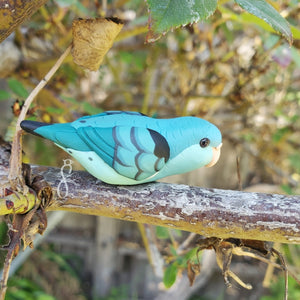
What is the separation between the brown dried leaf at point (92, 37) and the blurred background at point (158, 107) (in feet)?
0.15

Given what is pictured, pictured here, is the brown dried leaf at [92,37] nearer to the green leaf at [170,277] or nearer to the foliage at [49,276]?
the green leaf at [170,277]

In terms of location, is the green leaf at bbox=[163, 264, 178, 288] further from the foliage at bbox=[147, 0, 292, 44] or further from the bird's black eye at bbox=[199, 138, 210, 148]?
the foliage at bbox=[147, 0, 292, 44]

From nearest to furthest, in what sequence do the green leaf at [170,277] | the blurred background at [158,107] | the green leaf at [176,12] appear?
the green leaf at [176,12], the green leaf at [170,277], the blurred background at [158,107]

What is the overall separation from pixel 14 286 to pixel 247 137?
1083 millimetres

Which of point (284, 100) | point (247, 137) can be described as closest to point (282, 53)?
point (284, 100)

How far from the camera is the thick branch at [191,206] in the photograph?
42 cm

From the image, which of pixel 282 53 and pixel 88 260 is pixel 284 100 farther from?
pixel 88 260

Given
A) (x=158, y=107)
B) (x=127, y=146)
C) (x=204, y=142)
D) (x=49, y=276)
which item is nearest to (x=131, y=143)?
(x=127, y=146)

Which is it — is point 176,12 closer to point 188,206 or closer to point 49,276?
point 188,206

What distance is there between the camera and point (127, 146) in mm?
477

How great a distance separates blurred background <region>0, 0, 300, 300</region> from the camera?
80 cm

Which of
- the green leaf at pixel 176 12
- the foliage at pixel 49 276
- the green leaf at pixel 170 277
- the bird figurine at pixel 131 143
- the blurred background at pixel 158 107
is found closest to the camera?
the green leaf at pixel 176 12

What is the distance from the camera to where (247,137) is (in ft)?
4.99

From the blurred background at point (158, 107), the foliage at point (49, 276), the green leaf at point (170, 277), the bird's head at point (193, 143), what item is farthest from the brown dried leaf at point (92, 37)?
the foliage at point (49, 276)
